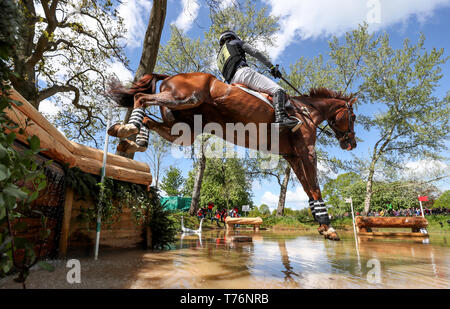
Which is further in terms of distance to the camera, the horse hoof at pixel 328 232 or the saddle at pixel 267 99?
the saddle at pixel 267 99

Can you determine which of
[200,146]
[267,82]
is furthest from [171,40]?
[267,82]

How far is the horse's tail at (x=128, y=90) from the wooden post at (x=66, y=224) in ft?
4.10

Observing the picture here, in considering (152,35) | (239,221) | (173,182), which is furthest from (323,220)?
(173,182)

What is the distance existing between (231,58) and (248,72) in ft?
1.31

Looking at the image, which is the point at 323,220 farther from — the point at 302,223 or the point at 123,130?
the point at 302,223

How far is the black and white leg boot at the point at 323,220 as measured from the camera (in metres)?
3.26

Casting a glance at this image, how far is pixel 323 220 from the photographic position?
11.0ft

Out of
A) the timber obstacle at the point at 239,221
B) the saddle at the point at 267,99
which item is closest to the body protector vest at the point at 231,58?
the saddle at the point at 267,99

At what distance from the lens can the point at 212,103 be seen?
3246 mm

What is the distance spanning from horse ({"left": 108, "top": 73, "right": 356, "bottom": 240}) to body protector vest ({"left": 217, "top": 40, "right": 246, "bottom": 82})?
665 mm

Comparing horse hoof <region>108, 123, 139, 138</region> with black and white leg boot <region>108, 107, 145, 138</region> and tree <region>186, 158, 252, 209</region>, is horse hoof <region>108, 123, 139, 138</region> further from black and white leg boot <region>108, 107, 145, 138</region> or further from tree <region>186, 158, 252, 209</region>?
tree <region>186, 158, 252, 209</region>

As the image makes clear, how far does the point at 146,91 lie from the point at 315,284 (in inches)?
109

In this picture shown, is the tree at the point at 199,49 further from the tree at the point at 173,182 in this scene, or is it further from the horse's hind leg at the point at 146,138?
the tree at the point at 173,182
